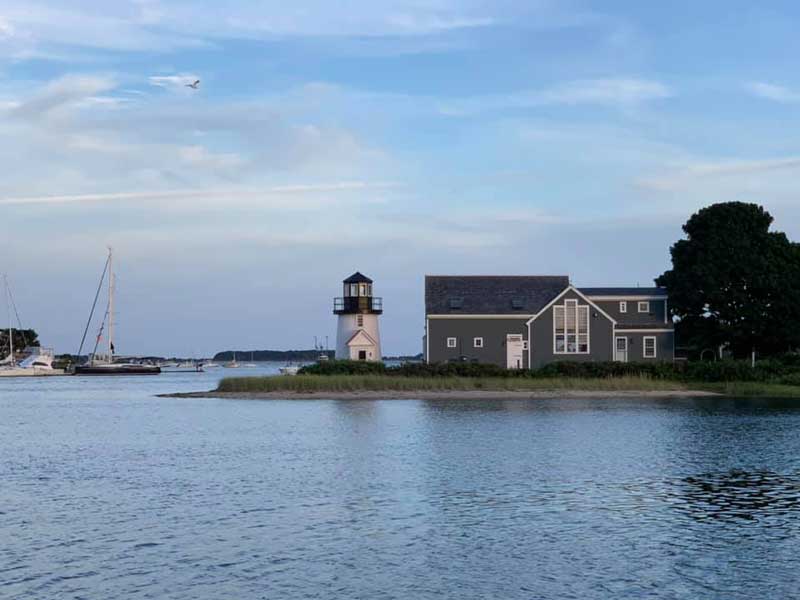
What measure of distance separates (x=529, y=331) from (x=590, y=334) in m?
4.22

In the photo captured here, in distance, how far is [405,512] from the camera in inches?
938

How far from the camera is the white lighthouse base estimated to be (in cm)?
7975

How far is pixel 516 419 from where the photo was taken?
164 feet

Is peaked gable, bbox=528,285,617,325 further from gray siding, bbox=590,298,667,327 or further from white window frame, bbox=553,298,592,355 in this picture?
gray siding, bbox=590,298,667,327

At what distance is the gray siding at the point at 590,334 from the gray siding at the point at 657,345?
1645mm

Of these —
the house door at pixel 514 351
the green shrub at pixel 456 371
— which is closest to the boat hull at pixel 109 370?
the green shrub at pixel 456 371

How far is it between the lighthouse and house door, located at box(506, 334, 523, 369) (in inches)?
450

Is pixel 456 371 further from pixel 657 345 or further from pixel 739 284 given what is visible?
pixel 739 284

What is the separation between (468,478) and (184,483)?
7841 mm

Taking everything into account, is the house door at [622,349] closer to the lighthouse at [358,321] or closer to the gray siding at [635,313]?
the gray siding at [635,313]

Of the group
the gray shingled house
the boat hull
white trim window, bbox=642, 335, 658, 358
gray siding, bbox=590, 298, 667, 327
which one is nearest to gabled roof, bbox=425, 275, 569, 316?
the gray shingled house

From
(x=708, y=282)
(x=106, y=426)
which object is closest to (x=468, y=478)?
(x=106, y=426)

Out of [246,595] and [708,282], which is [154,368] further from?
[246,595]

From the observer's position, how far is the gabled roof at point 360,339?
7962 centimetres
